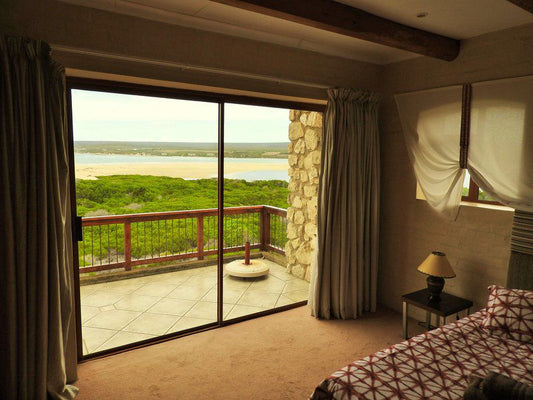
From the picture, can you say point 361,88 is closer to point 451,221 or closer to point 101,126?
point 451,221

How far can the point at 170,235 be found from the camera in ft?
17.3

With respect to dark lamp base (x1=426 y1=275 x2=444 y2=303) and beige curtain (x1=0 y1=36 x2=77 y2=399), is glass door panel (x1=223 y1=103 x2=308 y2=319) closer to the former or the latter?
beige curtain (x1=0 y1=36 x2=77 y2=399)

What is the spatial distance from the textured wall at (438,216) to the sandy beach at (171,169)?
1.44m

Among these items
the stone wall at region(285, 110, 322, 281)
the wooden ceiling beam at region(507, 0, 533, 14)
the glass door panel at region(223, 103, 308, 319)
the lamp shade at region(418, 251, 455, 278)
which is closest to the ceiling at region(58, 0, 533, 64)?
the wooden ceiling beam at region(507, 0, 533, 14)

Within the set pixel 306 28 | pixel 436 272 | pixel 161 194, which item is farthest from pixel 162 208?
pixel 436 272

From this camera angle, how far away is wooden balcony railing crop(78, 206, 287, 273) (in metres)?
4.82

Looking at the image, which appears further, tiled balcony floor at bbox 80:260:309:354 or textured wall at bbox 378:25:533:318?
tiled balcony floor at bbox 80:260:309:354

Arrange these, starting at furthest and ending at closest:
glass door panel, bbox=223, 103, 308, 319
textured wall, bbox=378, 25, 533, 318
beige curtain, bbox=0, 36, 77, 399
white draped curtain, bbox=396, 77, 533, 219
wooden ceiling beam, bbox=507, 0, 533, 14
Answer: glass door panel, bbox=223, 103, 308, 319
textured wall, bbox=378, 25, 533, 318
white draped curtain, bbox=396, 77, 533, 219
beige curtain, bbox=0, 36, 77, 399
wooden ceiling beam, bbox=507, 0, 533, 14

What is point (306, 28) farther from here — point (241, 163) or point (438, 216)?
point (438, 216)

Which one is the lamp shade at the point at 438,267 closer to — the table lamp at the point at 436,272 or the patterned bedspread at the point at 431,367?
the table lamp at the point at 436,272

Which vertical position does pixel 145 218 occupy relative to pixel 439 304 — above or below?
above

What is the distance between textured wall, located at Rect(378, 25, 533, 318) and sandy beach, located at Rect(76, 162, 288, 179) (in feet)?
4.72

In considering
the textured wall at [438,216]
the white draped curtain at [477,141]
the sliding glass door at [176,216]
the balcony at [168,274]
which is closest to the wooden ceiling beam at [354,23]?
the textured wall at [438,216]

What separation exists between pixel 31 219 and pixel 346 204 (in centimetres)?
250
